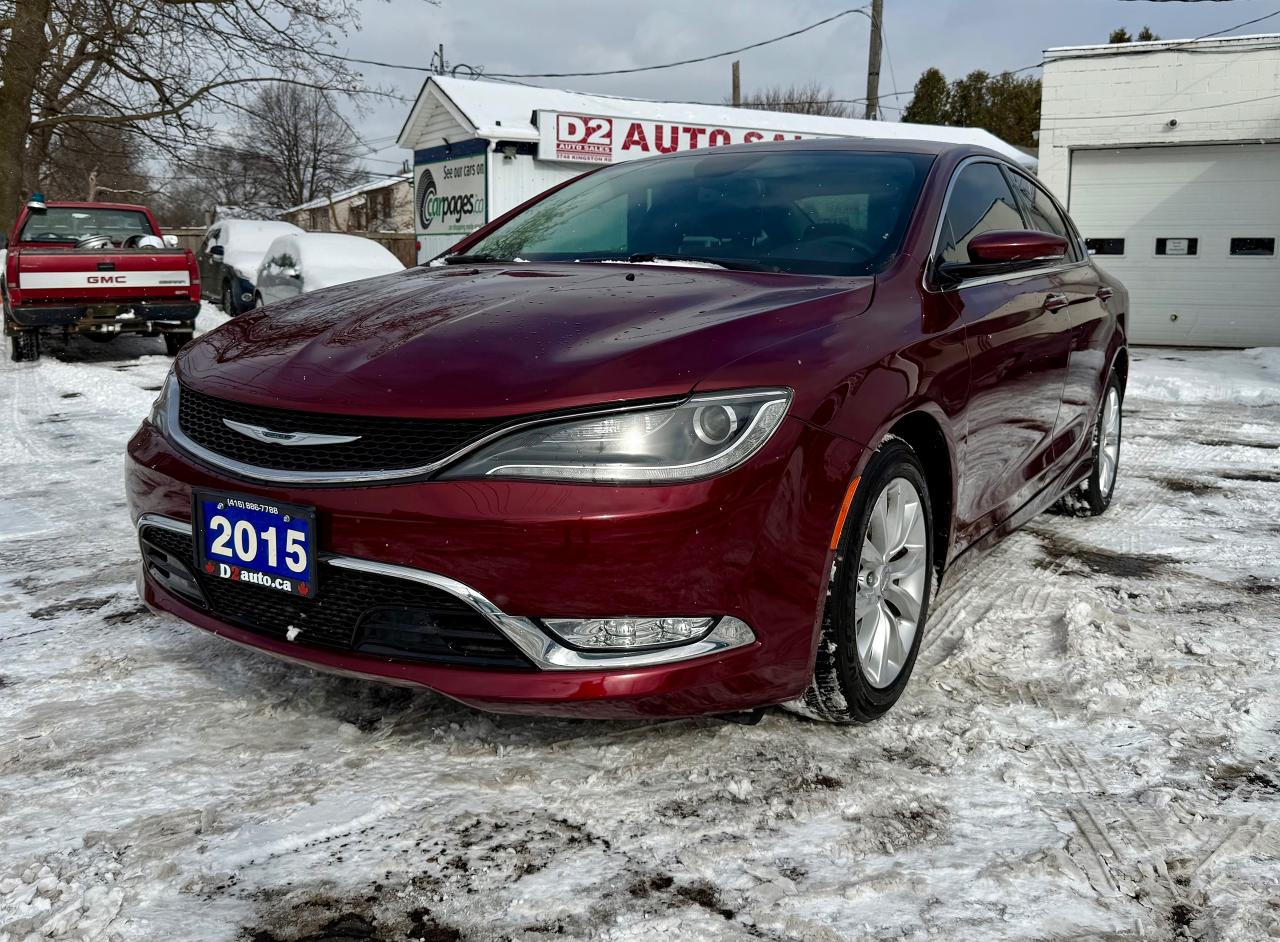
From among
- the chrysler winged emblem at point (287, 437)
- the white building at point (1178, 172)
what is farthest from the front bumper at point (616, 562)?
the white building at point (1178, 172)

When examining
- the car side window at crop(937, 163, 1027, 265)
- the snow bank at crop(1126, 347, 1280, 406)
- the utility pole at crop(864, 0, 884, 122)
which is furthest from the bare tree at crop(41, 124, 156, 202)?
the car side window at crop(937, 163, 1027, 265)

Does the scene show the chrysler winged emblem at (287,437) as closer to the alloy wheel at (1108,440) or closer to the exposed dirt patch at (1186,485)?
the alloy wheel at (1108,440)

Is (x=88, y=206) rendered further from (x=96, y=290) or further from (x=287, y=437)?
(x=287, y=437)

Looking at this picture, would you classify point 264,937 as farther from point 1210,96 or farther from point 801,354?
point 1210,96

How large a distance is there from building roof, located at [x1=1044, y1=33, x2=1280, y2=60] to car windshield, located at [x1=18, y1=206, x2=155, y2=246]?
1315cm

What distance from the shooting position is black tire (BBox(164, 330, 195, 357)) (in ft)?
39.2

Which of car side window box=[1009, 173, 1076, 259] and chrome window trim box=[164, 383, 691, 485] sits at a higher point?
car side window box=[1009, 173, 1076, 259]

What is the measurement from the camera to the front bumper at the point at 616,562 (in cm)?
223

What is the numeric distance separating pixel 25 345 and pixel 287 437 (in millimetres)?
10693

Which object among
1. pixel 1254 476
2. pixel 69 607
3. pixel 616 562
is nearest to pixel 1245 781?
pixel 616 562

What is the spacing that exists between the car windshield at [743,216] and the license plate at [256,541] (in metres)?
1.40

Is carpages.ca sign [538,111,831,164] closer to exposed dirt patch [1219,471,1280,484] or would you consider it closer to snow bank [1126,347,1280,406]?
snow bank [1126,347,1280,406]

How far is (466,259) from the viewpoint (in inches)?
152

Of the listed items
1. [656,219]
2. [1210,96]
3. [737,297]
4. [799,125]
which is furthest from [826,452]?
[799,125]
